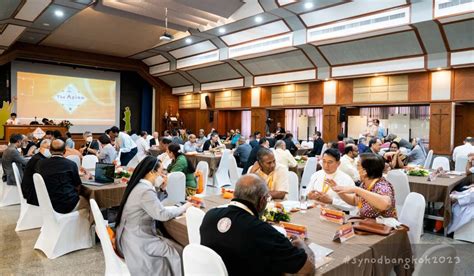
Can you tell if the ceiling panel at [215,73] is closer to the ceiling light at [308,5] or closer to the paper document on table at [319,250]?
the ceiling light at [308,5]

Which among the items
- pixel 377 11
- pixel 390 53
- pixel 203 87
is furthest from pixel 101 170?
pixel 203 87

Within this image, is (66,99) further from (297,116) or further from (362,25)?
(362,25)

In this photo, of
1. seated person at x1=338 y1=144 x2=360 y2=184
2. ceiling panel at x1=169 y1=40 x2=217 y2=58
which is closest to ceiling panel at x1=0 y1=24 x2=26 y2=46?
ceiling panel at x1=169 y1=40 x2=217 y2=58

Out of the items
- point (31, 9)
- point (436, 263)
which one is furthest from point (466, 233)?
point (31, 9)

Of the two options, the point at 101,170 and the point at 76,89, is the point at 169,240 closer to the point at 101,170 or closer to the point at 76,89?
the point at 101,170

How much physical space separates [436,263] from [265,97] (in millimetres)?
12428

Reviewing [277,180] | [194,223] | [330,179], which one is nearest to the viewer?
[194,223]

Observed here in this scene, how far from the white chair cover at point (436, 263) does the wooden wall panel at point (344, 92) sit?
9.98 m

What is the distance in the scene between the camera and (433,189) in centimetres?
436

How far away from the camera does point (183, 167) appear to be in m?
4.11

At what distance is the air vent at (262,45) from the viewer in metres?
10.8

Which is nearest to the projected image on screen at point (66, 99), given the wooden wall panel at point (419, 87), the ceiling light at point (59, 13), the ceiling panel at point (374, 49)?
the ceiling light at point (59, 13)

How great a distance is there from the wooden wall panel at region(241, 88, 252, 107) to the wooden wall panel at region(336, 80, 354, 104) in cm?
411

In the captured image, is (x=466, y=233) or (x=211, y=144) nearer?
(x=466, y=233)
